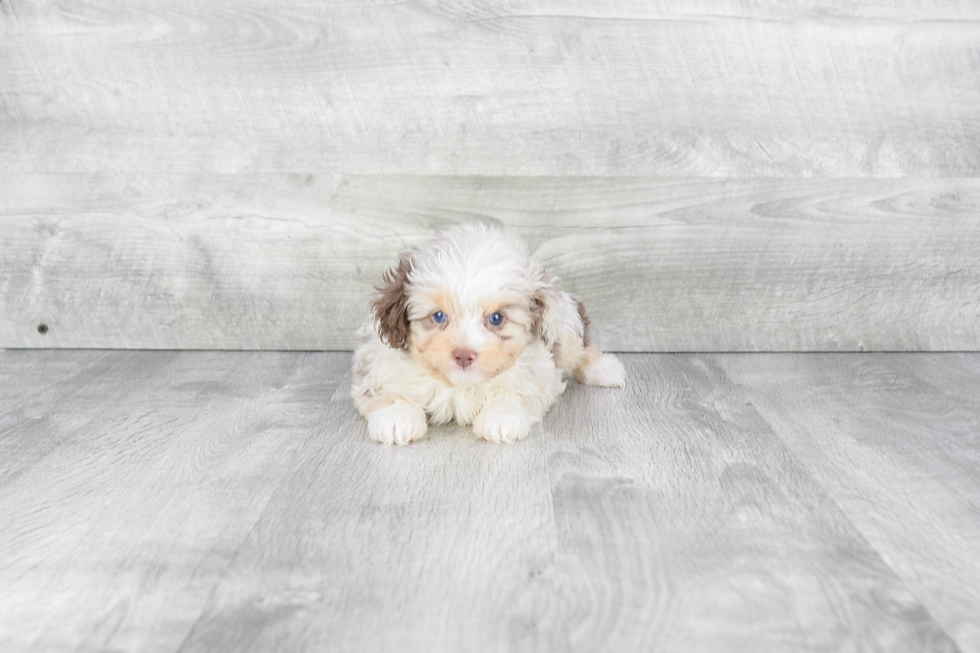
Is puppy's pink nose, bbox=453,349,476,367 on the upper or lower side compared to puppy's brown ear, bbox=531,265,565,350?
lower

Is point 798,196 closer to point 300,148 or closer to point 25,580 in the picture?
point 300,148

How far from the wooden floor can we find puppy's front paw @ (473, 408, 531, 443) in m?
0.04

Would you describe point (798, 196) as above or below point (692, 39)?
below

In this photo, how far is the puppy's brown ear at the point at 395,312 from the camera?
5.93 feet

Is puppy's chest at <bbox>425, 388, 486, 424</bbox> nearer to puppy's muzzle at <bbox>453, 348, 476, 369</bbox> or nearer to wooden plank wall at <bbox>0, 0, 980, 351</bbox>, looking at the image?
puppy's muzzle at <bbox>453, 348, 476, 369</bbox>

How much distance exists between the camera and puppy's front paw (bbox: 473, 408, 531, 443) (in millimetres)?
1825

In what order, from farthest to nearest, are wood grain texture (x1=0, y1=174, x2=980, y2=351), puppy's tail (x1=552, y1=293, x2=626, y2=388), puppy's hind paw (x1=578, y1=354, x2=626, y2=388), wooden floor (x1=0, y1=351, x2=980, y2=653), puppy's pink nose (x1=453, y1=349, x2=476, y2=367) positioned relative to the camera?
1. wood grain texture (x1=0, y1=174, x2=980, y2=351)
2. puppy's hind paw (x1=578, y1=354, x2=626, y2=388)
3. puppy's tail (x1=552, y1=293, x2=626, y2=388)
4. puppy's pink nose (x1=453, y1=349, x2=476, y2=367)
5. wooden floor (x1=0, y1=351, x2=980, y2=653)

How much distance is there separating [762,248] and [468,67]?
1.01 m

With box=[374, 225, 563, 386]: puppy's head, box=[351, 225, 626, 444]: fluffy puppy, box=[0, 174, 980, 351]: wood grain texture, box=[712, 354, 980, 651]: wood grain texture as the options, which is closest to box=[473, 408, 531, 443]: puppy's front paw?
box=[351, 225, 626, 444]: fluffy puppy

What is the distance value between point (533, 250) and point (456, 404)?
2.48 feet

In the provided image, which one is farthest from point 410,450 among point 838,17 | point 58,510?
point 838,17

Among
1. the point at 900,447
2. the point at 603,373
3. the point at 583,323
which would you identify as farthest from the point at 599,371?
the point at 900,447

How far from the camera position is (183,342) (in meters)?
2.65

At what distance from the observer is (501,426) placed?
1.83 m
